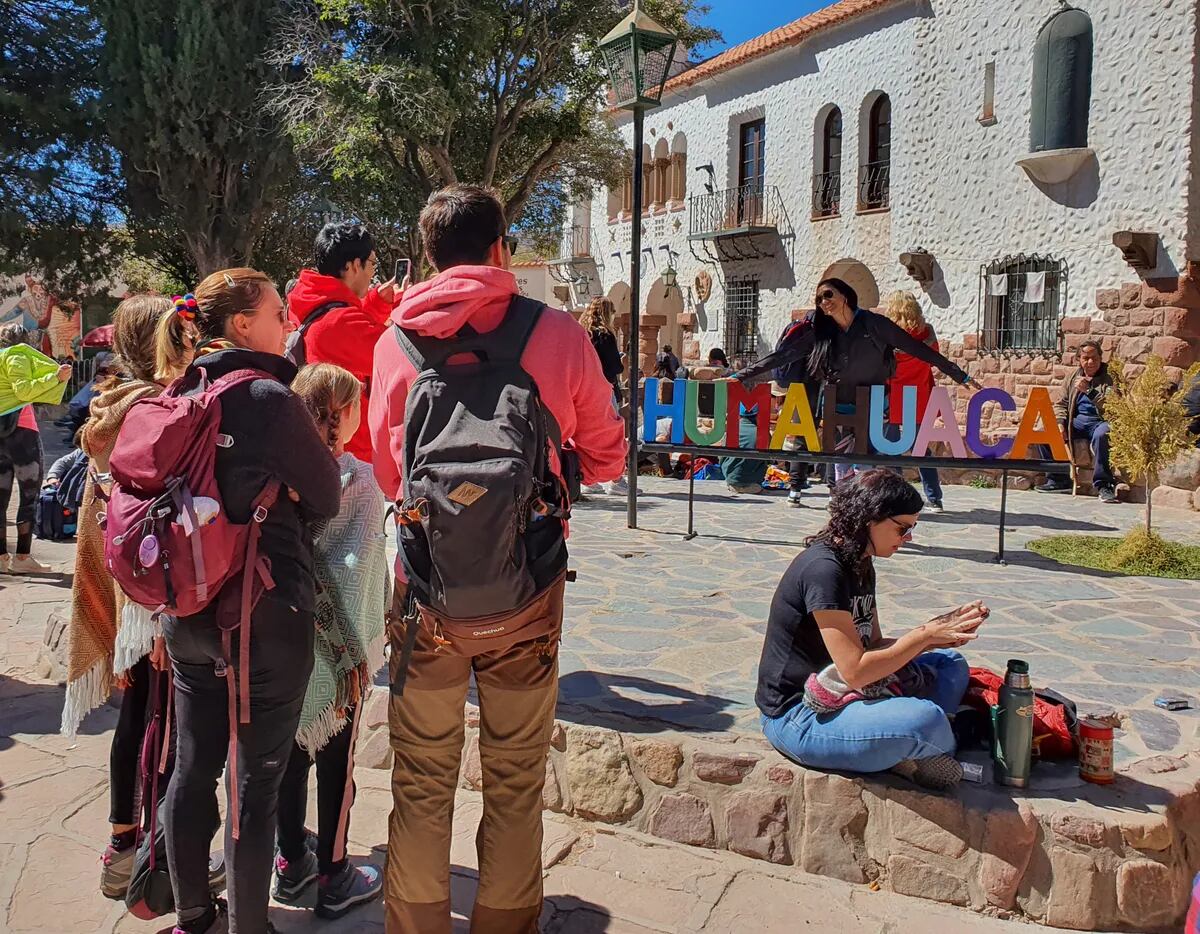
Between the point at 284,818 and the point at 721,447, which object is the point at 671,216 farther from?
the point at 284,818

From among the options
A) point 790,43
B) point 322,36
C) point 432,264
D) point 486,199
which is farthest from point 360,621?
point 790,43

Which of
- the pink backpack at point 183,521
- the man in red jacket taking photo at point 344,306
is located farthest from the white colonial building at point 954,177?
the pink backpack at point 183,521

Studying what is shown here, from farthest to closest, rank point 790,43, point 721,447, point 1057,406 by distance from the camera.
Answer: point 790,43 < point 1057,406 < point 721,447

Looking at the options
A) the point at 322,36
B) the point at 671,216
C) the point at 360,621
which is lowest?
the point at 360,621

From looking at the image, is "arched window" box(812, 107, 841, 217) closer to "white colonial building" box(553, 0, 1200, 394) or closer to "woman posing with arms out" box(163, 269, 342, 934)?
"white colonial building" box(553, 0, 1200, 394)

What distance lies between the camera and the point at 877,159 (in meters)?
18.1

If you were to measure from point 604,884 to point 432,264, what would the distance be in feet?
6.59

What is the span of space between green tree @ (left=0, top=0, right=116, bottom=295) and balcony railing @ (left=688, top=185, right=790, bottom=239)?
11.8 m

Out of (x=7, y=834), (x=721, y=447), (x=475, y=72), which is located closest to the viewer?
(x=7, y=834)

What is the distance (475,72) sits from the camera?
1555cm

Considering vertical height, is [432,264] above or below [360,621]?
above

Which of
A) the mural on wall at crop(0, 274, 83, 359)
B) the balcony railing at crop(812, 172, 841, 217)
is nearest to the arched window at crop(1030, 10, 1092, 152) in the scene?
the balcony railing at crop(812, 172, 841, 217)

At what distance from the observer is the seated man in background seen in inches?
417

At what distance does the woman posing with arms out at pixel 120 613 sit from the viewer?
116 inches
